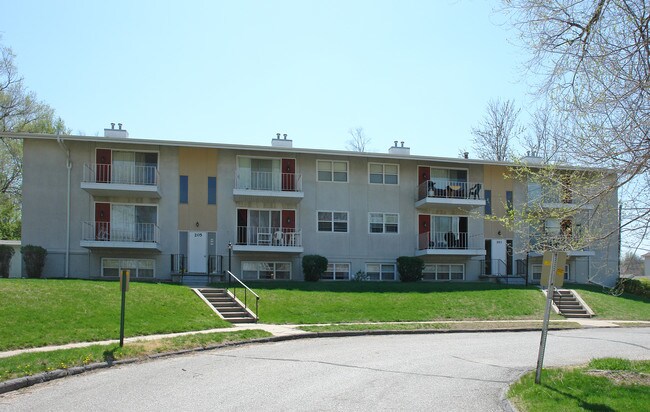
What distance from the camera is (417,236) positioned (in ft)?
108

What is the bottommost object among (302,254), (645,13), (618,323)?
(618,323)

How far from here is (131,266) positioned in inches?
1168

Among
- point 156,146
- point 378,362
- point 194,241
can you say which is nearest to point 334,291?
point 194,241

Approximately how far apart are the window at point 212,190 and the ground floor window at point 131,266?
13.2 feet

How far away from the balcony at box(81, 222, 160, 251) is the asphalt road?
13791mm

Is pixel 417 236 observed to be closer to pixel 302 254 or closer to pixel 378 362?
pixel 302 254

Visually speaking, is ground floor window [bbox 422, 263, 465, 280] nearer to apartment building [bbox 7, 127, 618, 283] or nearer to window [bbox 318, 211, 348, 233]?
apartment building [bbox 7, 127, 618, 283]

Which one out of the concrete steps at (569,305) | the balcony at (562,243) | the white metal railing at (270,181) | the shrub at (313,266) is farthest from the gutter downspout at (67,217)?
the balcony at (562,243)

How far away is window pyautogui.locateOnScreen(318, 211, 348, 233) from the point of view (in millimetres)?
31844

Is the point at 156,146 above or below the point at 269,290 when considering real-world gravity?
above

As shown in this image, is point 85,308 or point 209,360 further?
point 85,308

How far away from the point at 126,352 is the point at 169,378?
2556 mm

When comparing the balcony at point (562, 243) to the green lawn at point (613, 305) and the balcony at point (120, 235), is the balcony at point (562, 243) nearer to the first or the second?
the green lawn at point (613, 305)

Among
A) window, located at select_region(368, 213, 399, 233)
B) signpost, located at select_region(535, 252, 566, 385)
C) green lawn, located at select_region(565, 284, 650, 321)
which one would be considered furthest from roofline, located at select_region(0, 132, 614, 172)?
signpost, located at select_region(535, 252, 566, 385)
